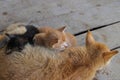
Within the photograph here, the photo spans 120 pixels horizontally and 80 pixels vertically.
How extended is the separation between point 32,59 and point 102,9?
0.87 meters

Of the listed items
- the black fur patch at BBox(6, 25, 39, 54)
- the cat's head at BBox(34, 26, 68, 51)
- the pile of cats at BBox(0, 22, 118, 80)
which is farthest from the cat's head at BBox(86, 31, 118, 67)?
the black fur patch at BBox(6, 25, 39, 54)

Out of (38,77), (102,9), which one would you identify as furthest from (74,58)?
(102,9)

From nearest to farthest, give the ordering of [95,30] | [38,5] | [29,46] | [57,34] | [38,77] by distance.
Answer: [38,77]
[29,46]
[57,34]
[95,30]
[38,5]

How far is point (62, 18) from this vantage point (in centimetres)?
205

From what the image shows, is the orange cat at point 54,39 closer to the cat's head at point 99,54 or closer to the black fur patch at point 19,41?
the black fur patch at point 19,41

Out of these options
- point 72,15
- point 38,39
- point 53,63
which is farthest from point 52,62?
point 72,15

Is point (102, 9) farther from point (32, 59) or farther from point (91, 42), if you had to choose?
point (32, 59)

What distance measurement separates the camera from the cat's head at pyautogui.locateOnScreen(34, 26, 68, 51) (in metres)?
1.58

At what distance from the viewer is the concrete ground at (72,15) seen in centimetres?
197

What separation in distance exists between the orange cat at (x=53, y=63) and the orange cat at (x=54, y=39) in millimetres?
76

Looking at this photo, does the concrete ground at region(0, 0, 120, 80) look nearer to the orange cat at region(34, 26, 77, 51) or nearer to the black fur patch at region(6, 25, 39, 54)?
the orange cat at region(34, 26, 77, 51)

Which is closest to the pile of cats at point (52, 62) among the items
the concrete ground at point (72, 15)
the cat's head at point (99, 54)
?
the cat's head at point (99, 54)

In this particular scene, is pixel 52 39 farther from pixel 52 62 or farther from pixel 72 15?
pixel 72 15

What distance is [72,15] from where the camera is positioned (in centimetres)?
208
